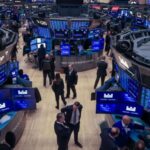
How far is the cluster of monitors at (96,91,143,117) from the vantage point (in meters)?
8.70

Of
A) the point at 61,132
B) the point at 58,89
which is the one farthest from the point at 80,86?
the point at 61,132

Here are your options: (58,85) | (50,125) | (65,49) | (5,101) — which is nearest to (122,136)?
(5,101)

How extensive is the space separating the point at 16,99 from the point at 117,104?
255 cm

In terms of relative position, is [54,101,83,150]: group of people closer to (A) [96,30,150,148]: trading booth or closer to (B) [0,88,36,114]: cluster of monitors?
(A) [96,30,150,148]: trading booth

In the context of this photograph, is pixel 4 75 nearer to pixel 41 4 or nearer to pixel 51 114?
pixel 51 114

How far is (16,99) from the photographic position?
8828 millimetres

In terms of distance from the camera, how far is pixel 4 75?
384 inches

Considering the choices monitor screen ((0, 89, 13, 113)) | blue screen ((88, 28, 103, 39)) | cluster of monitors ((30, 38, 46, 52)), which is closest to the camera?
monitor screen ((0, 89, 13, 113))

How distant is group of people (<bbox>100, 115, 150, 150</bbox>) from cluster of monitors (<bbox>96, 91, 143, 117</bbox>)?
0.37 meters

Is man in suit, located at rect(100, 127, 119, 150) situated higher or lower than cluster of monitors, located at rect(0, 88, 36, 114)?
lower

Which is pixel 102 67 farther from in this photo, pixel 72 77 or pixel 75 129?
pixel 75 129

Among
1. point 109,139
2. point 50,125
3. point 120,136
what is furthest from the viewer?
point 50,125

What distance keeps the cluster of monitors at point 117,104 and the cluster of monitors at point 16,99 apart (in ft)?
5.63

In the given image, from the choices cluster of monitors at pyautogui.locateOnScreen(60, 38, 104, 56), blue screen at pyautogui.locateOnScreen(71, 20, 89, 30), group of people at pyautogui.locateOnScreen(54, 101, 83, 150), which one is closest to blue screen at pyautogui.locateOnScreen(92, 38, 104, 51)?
cluster of monitors at pyautogui.locateOnScreen(60, 38, 104, 56)
